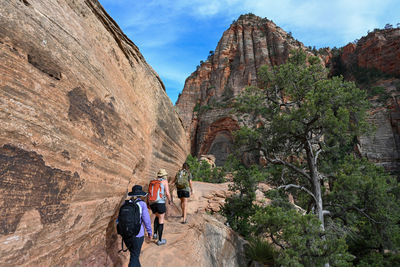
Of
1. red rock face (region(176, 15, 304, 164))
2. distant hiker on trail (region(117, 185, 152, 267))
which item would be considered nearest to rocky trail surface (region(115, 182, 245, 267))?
distant hiker on trail (region(117, 185, 152, 267))

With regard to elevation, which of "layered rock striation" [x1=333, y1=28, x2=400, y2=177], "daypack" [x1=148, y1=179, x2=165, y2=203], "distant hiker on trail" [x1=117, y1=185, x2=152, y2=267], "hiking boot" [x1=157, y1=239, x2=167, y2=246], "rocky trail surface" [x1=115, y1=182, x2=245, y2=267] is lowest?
"rocky trail surface" [x1=115, y1=182, x2=245, y2=267]

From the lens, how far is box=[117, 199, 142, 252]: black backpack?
2.91 metres

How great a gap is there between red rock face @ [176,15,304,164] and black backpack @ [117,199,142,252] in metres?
28.6

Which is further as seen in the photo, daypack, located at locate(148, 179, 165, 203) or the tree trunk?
the tree trunk

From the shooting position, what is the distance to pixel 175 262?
153 inches

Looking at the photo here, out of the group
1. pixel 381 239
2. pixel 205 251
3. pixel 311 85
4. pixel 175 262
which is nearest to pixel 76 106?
pixel 175 262

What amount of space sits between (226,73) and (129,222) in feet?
128

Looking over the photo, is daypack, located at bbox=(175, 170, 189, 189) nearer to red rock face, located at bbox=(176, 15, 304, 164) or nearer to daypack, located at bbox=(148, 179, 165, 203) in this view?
daypack, located at bbox=(148, 179, 165, 203)

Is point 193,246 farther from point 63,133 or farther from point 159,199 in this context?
point 63,133

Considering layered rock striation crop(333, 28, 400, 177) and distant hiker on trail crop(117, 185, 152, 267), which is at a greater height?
layered rock striation crop(333, 28, 400, 177)

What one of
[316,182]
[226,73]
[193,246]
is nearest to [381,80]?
[226,73]

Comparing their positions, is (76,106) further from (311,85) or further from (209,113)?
(209,113)

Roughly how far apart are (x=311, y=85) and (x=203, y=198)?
310 inches

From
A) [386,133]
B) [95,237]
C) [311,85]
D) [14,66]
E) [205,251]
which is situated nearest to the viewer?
[14,66]
